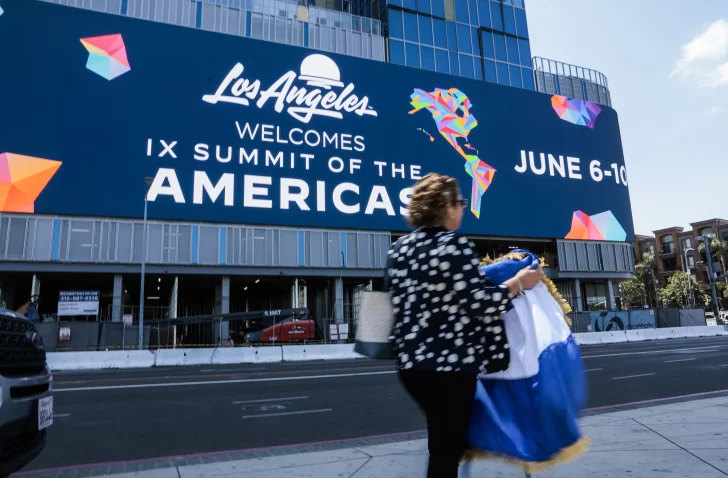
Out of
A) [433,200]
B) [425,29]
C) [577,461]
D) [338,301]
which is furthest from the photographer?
[425,29]

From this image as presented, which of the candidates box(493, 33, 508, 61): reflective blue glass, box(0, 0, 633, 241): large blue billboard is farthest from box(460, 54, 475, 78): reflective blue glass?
box(493, 33, 508, 61): reflective blue glass

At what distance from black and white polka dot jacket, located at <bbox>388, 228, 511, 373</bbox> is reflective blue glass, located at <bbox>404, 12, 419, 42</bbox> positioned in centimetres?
4513

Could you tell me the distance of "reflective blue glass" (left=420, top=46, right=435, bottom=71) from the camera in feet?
145

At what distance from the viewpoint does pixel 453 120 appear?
42031mm

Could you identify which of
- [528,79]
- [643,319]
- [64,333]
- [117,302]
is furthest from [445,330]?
[528,79]

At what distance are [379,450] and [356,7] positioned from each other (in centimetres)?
5028

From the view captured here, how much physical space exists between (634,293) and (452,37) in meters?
62.3

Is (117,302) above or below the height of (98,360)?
above

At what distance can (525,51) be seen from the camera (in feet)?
162

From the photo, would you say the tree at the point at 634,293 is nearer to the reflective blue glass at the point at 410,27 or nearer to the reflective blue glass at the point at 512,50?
the reflective blue glass at the point at 512,50

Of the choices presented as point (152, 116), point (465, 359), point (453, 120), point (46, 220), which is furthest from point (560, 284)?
point (465, 359)

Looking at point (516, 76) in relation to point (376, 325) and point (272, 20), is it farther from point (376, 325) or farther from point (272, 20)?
point (376, 325)

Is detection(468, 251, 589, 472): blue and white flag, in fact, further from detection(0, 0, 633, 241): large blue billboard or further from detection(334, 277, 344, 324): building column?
detection(334, 277, 344, 324): building column

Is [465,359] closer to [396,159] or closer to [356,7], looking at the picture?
[396,159]
